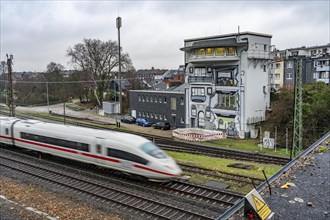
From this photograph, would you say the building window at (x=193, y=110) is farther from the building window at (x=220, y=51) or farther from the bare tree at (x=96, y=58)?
the bare tree at (x=96, y=58)

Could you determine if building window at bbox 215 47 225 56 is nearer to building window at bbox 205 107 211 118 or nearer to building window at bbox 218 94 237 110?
building window at bbox 218 94 237 110

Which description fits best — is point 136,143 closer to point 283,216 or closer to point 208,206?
point 208,206

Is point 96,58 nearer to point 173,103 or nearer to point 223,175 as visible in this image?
point 173,103

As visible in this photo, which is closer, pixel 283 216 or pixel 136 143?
pixel 283 216

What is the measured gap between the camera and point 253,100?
4181 centimetres

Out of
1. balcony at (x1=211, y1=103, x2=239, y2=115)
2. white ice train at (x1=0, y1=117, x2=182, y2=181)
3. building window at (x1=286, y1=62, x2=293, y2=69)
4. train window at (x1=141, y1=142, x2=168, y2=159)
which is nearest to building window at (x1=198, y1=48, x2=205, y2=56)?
balcony at (x1=211, y1=103, x2=239, y2=115)

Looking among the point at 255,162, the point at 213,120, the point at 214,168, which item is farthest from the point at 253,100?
the point at 214,168

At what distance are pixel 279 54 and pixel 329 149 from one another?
69.5m

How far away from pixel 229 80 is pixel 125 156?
28.1m

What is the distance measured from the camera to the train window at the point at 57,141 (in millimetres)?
19044

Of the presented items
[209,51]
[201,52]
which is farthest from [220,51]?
[201,52]

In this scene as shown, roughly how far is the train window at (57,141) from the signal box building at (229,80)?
25710 mm

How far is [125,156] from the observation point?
16.7 metres

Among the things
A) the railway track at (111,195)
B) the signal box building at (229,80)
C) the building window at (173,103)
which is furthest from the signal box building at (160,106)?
the railway track at (111,195)
